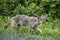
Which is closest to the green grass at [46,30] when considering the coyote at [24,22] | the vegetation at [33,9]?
the vegetation at [33,9]

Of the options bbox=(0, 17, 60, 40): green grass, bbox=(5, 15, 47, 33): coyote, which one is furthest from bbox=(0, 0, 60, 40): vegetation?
bbox=(5, 15, 47, 33): coyote

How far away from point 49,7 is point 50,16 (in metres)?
0.62

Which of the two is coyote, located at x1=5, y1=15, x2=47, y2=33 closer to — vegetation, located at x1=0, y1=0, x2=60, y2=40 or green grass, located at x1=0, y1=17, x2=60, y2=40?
green grass, located at x1=0, y1=17, x2=60, y2=40

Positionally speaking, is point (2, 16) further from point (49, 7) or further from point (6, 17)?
point (49, 7)

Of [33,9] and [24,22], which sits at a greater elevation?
[24,22]

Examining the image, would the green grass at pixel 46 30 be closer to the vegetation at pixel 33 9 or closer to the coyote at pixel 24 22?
the vegetation at pixel 33 9

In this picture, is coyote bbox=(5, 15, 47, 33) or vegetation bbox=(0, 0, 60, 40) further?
vegetation bbox=(0, 0, 60, 40)

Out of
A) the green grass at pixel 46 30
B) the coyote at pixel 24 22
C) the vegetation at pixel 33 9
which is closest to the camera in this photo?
the green grass at pixel 46 30

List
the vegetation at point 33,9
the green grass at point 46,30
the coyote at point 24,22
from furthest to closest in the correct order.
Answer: the vegetation at point 33,9, the coyote at point 24,22, the green grass at point 46,30

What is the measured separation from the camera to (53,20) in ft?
46.7

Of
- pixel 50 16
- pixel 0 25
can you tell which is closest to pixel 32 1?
pixel 50 16

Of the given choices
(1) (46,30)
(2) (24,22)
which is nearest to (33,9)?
(1) (46,30)

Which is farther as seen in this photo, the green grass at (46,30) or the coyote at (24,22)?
the coyote at (24,22)

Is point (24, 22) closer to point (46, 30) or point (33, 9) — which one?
point (46, 30)
